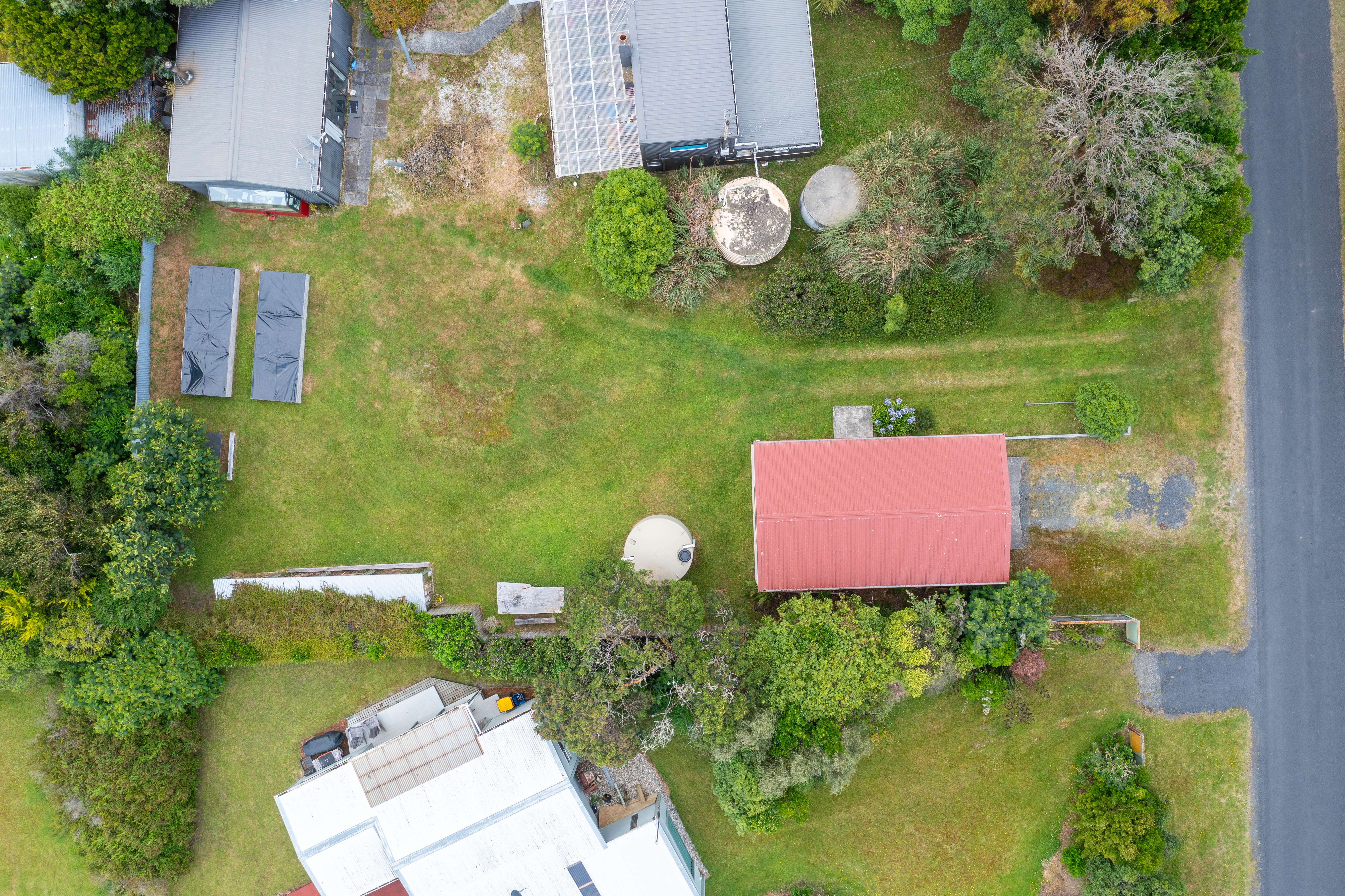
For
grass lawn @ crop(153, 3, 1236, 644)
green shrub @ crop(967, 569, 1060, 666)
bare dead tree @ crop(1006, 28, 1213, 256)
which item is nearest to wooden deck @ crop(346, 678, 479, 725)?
grass lawn @ crop(153, 3, 1236, 644)

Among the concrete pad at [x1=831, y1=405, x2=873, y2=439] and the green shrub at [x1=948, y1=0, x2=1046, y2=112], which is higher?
the green shrub at [x1=948, y1=0, x2=1046, y2=112]

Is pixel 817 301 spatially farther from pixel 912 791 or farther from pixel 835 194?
pixel 912 791

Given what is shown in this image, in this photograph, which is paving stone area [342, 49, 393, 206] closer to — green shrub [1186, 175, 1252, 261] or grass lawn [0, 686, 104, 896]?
grass lawn [0, 686, 104, 896]

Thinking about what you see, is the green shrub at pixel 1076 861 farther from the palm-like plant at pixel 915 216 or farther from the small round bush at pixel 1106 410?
the palm-like plant at pixel 915 216

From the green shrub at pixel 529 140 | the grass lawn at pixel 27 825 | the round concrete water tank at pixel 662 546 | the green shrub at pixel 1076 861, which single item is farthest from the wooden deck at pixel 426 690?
the green shrub at pixel 1076 861

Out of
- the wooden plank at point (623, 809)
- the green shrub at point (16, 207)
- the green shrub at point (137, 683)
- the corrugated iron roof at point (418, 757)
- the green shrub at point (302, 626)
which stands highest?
the green shrub at point (16, 207)

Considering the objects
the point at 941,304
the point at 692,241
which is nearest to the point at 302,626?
the point at 692,241
